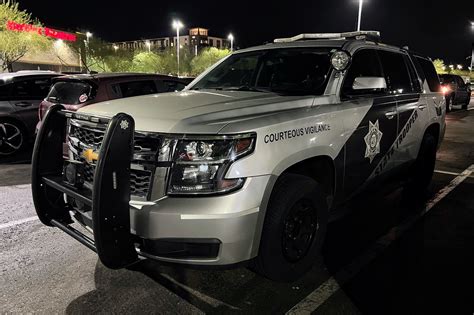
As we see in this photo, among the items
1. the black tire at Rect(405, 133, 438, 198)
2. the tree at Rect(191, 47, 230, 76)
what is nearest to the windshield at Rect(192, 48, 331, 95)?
the black tire at Rect(405, 133, 438, 198)

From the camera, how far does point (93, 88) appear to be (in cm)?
687

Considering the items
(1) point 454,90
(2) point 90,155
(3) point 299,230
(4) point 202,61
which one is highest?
(4) point 202,61

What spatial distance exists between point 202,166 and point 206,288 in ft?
3.83

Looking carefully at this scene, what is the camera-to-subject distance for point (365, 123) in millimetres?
3838

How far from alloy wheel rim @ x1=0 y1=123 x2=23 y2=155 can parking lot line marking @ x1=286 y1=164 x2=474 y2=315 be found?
294 inches

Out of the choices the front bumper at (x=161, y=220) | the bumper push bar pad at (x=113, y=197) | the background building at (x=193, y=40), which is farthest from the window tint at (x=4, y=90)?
the background building at (x=193, y=40)

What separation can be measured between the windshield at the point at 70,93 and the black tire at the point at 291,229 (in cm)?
485

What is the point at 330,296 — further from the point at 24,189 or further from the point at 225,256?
the point at 24,189

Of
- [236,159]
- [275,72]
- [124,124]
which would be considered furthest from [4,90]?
[236,159]

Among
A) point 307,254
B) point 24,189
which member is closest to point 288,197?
point 307,254

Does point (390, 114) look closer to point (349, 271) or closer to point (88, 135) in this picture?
point (349, 271)

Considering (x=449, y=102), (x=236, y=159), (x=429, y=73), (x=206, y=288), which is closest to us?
(x=236, y=159)

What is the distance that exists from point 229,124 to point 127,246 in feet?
3.32

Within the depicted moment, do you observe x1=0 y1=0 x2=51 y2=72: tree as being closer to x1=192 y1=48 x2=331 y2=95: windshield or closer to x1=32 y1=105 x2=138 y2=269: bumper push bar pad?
x1=192 y1=48 x2=331 y2=95: windshield
